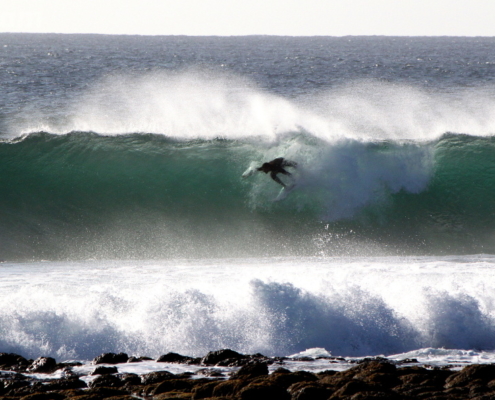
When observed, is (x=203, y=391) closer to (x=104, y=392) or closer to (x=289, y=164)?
(x=104, y=392)

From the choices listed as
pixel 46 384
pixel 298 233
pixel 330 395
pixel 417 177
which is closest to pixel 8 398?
pixel 46 384

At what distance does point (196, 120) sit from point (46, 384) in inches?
556

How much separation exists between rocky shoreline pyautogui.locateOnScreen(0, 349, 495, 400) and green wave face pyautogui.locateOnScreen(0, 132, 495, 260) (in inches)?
245

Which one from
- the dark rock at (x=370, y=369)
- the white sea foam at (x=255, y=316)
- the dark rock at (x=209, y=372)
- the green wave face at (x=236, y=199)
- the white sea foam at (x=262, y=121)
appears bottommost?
the dark rock at (x=209, y=372)

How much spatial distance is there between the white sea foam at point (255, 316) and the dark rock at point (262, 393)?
2563 millimetres

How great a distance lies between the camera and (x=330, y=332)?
8672 mm

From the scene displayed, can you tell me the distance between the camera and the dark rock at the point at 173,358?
24.6ft

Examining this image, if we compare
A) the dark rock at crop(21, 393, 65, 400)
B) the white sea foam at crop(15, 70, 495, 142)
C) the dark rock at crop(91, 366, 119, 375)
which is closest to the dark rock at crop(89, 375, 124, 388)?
the dark rock at crop(91, 366, 119, 375)

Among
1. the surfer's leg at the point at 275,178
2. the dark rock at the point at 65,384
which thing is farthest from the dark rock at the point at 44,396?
the surfer's leg at the point at 275,178

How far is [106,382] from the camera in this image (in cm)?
645

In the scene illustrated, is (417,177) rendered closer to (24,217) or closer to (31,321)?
(24,217)

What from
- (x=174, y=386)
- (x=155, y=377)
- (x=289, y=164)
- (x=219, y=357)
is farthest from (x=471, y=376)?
(x=289, y=164)

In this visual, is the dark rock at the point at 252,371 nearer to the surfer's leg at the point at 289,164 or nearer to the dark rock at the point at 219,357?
the dark rock at the point at 219,357

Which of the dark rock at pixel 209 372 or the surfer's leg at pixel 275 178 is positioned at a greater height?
the surfer's leg at pixel 275 178
